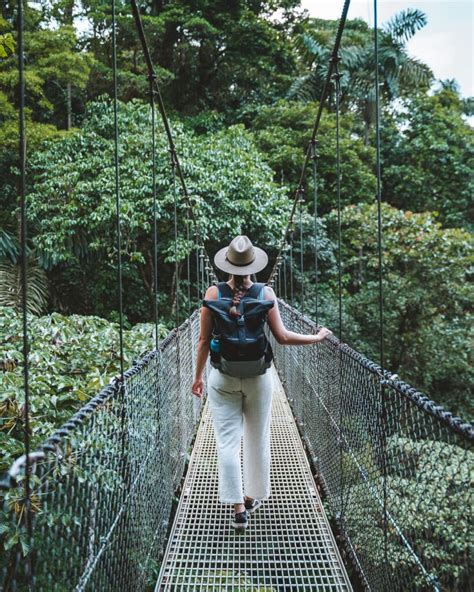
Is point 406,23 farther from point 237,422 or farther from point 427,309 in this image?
point 237,422

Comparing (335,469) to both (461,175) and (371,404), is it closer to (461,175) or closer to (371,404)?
(371,404)

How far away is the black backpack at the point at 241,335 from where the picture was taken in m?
1.38

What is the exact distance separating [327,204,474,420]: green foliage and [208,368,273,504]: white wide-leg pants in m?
4.89

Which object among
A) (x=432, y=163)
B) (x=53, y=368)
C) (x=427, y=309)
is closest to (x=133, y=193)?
(x=427, y=309)

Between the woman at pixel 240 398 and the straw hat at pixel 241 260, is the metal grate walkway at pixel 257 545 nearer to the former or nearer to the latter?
the woman at pixel 240 398

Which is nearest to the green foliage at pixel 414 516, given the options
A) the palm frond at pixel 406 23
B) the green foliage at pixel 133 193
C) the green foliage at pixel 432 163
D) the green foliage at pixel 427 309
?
the green foliage at pixel 133 193

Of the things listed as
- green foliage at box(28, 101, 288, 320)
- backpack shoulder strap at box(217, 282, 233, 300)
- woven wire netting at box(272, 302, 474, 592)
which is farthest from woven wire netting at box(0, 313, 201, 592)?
green foliage at box(28, 101, 288, 320)

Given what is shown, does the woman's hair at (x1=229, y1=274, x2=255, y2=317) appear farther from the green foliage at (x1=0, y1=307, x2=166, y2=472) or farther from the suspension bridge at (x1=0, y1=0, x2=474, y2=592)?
the green foliage at (x1=0, y1=307, x2=166, y2=472)

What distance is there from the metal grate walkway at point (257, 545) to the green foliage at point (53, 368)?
51cm

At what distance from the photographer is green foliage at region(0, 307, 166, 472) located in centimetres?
165

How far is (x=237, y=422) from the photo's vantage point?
1.53 meters

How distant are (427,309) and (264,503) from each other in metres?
5.05

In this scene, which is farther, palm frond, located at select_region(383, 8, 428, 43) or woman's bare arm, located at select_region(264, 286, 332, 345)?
palm frond, located at select_region(383, 8, 428, 43)

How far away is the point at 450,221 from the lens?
9.38 meters
